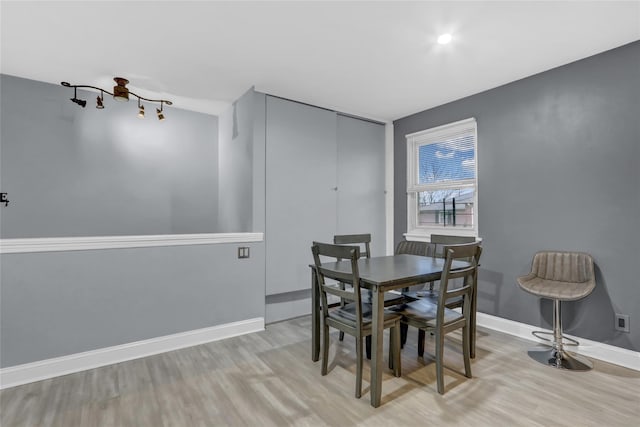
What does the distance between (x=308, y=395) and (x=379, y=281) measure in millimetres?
905

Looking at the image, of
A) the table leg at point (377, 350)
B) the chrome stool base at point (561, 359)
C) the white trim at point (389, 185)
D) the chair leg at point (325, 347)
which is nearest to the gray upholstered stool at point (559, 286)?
the chrome stool base at point (561, 359)

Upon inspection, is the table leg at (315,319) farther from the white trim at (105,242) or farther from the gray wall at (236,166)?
the gray wall at (236,166)

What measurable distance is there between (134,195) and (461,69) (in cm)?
371

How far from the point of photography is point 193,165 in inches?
156

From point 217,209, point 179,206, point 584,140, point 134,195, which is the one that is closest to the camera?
point 584,140

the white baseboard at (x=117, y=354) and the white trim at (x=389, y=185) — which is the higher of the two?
the white trim at (x=389, y=185)

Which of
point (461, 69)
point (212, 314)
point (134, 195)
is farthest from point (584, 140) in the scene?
point (134, 195)

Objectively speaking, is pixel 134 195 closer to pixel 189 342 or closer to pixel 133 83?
pixel 133 83

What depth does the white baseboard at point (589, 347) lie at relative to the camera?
7.81ft

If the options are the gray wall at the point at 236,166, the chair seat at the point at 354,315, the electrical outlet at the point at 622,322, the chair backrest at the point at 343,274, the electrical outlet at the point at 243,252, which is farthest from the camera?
the gray wall at the point at 236,166

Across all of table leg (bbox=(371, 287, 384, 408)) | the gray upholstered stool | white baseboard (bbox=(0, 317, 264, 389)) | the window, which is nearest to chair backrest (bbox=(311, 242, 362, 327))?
table leg (bbox=(371, 287, 384, 408))

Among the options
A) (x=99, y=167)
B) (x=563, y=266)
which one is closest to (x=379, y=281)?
(x=563, y=266)

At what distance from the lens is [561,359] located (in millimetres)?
2469

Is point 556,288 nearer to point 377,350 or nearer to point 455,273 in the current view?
point 455,273
